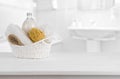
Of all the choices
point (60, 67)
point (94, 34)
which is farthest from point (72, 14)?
point (60, 67)

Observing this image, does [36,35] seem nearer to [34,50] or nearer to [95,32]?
[34,50]

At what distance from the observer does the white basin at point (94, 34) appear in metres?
2.76

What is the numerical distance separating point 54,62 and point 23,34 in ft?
0.75

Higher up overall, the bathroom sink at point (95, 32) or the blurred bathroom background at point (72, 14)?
the blurred bathroom background at point (72, 14)

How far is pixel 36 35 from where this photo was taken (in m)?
1.14

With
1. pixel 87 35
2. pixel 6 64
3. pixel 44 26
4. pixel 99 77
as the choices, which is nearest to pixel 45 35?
pixel 44 26

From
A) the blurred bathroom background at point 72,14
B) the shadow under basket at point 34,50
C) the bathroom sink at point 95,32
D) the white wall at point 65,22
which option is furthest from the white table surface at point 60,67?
the white wall at point 65,22

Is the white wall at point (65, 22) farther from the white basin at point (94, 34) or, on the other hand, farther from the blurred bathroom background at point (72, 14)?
the white basin at point (94, 34)

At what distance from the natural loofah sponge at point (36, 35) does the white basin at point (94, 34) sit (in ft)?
5.48

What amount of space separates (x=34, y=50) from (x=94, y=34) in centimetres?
179

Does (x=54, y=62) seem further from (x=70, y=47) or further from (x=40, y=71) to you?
(x=70, y=47)

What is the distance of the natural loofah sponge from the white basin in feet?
5.48

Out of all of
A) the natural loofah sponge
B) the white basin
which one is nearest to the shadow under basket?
the natural loofah sponge

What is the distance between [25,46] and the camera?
1.10m
